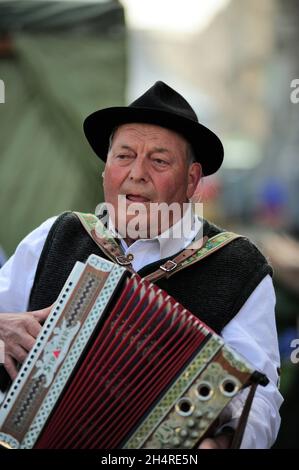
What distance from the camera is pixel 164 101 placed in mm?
2609

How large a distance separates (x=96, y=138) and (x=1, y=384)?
3.25ft

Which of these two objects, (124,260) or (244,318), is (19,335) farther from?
(244,318)

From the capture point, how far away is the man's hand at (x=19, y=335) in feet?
7.57

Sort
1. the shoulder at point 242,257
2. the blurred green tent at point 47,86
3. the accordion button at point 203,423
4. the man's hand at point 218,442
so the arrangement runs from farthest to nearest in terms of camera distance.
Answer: the blurred green tent at point 47,86, the shoulder at point 242,257, the man's hand at point 218,442, the accordion button at point 203,423

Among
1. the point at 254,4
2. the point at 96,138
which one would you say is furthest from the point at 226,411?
the point at 254,4

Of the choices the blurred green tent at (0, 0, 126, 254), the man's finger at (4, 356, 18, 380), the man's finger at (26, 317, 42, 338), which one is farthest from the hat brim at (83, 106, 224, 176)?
the blurred green tent at (0, 0, 126, 254)

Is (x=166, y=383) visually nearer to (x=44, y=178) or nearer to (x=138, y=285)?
(x=138, y=285)

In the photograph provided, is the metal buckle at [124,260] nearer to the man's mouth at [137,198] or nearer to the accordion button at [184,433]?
the man's mouth at [137,198]

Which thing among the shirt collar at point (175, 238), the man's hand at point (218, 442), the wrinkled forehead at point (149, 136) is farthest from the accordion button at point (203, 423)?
the wrinkled forehead at point (149, 136)

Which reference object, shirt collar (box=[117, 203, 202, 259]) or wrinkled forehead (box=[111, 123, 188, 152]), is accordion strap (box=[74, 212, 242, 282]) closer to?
shirt collar (box=[117, 203, 202, 259])

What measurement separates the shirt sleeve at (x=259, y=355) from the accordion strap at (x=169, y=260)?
0.73 feet

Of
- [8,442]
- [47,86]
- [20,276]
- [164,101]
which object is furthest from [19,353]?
[47,86]

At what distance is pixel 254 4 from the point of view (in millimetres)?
34750

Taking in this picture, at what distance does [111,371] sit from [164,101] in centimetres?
102
